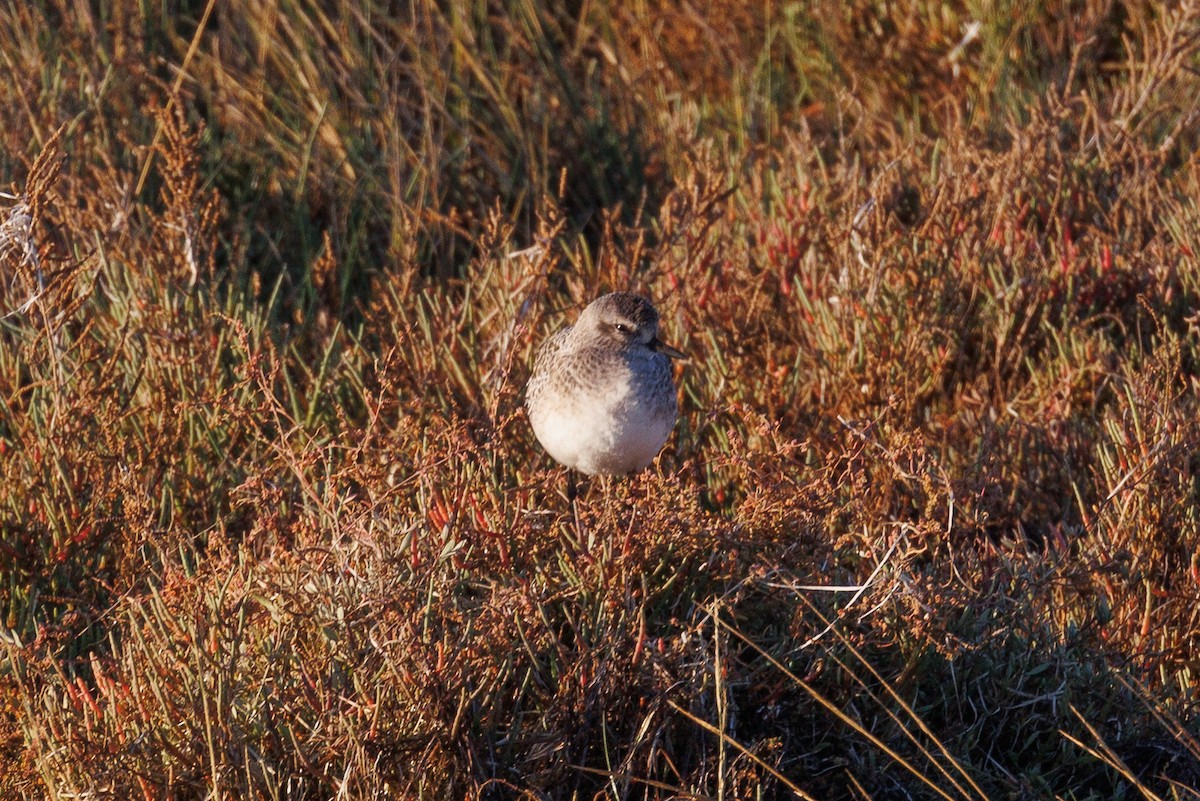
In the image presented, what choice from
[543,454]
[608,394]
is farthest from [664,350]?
[543,454]

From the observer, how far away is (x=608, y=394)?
3.66 meters

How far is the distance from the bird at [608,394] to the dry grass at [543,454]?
14 centimetres

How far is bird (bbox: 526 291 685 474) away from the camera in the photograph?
3.63m

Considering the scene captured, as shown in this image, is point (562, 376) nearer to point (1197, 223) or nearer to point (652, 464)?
point (652, 464)

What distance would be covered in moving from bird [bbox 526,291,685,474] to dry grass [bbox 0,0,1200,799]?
0.45 ft

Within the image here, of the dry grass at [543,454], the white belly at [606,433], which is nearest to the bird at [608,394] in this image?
the white belly at [606,433]

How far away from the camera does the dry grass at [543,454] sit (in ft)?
9.46

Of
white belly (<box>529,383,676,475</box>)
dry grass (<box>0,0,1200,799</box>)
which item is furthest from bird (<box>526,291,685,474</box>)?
dry grass (<box>0,0,1200,799</box>)

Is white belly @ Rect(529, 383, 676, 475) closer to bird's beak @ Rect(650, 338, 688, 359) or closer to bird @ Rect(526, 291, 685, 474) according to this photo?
bird @ Rect(526, 291, 685, 474)

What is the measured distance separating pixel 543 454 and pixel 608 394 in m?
0.51

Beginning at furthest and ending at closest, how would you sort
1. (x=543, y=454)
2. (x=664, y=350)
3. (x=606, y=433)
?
(x=543, y=454) < (x=664, y=350) < (x=606, y=433)

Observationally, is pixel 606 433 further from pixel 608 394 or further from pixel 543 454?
pixel 543 454

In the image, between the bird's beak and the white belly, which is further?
the bird's beak

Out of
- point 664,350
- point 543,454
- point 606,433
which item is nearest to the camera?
point 606,433
